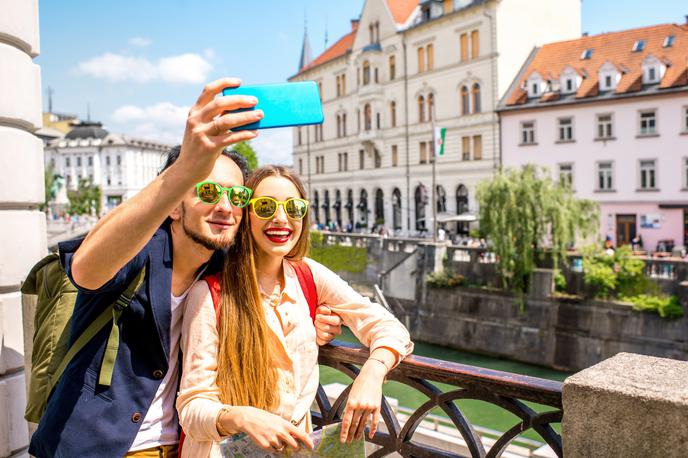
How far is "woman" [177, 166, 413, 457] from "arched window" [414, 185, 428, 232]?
1489 inches

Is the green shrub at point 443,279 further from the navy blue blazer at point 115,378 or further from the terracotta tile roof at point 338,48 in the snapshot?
the terracotta tile roof at point 338,48

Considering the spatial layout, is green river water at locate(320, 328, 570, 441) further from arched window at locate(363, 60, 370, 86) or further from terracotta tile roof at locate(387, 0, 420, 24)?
terracotta tile roof at locate(387, 0, 420, 24)

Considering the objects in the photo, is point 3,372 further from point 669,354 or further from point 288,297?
point 669,354

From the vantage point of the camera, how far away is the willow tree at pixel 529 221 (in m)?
21.7

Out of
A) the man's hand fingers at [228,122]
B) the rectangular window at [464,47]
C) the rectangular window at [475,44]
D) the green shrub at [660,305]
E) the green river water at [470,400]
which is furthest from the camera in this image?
the rectangular window at [464,47]

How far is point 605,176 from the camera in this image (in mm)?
31766

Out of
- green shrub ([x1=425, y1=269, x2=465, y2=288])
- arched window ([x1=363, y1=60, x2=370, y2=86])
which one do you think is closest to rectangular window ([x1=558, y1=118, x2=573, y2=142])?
green shrub ([x1=425, y1=269, x2=465, y2=288])

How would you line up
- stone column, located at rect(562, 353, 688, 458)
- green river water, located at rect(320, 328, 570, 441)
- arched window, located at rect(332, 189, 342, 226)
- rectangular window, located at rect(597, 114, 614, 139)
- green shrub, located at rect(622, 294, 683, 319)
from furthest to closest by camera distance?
arched window, located at rect(332, 189, 342, 226), rectangular window, located at rect(597, 114, 614, 139), green shrub, located at rect(622, 294, 683, 319), green river water, located at rect(320, 328, 570, 441), stone column, located at rect(562, 353, 688, 458)

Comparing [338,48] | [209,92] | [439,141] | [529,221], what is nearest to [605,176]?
[439,141]

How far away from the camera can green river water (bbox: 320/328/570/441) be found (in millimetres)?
15391

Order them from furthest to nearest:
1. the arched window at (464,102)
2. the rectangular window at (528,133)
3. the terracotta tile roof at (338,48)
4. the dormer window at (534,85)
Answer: the terracotta tile roof at (338,48), the arched window at (464,102), the rectangular window at (528,133), the dormer window at (534,85)

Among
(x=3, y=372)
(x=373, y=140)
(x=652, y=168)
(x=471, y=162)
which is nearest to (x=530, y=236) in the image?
(x=652, y=168)

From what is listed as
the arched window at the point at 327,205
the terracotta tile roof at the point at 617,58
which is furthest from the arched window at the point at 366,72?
the terracotta tile roof at the point at 617,58

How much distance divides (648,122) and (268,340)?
31573mm
